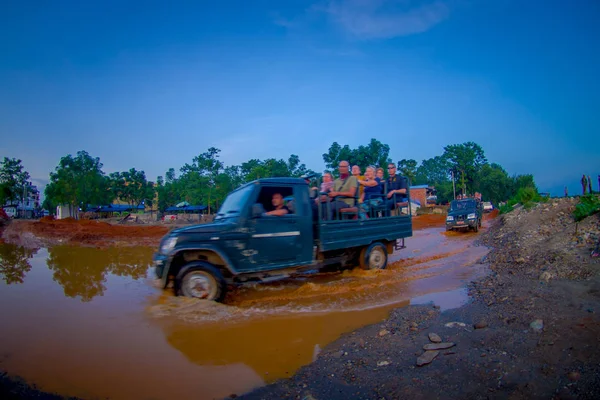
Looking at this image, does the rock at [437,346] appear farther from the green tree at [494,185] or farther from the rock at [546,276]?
the green tree at [494,185]

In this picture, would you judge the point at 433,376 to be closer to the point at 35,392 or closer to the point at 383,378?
the point at 383,378

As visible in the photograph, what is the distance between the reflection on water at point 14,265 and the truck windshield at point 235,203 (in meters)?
5.28

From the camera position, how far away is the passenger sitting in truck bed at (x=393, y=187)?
8203 mm

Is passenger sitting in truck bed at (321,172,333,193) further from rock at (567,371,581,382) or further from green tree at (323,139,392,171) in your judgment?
green tree at (323,139,392,171)

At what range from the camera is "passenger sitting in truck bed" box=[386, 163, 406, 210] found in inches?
323

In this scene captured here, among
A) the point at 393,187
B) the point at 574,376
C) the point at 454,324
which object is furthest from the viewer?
the point at 393,187

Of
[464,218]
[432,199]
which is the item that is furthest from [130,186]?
[464,218]

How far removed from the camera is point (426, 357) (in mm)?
3152

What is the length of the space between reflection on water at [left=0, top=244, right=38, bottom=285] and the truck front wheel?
791 centimetres

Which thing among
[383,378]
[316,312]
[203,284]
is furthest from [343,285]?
[383,378]

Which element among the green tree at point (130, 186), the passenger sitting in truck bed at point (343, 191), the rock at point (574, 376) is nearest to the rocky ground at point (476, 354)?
the rock at point (574, 376)

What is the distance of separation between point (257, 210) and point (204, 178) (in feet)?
139

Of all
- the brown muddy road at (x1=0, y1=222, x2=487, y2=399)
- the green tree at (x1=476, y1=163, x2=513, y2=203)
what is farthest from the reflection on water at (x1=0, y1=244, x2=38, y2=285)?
the green tree at (x1=476, y1=163, x2=513, y2=203)

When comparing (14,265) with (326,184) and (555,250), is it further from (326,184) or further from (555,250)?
(555,250)
